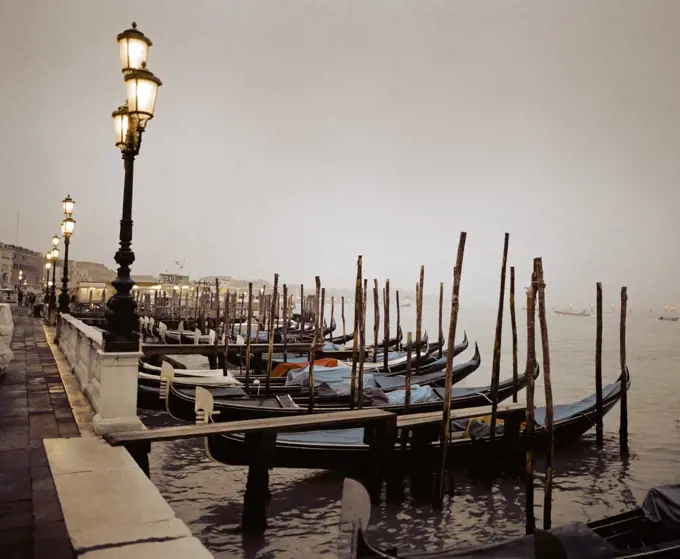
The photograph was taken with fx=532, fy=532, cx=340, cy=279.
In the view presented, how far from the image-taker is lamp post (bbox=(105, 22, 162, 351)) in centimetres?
441

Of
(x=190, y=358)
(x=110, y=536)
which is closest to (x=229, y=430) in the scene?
(x=110, y=536)

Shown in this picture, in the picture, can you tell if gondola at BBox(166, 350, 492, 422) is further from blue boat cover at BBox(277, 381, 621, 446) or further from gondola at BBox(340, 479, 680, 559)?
gondola at BBox(340, 479, 680, 559)

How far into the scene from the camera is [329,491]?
646 centimetres

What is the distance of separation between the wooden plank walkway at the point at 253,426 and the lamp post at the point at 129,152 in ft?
2.36

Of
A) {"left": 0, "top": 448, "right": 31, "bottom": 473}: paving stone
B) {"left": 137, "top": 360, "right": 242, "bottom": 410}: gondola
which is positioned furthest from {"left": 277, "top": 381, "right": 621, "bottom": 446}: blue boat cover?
{"left": 0, "top": 448, "right": 31, "bottom": 473}: paving stone

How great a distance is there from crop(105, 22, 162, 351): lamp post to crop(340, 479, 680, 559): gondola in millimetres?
2624

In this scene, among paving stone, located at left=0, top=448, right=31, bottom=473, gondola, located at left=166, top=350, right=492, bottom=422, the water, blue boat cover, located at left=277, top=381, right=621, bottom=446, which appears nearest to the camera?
paving stone, located at left=0, top=448, right=31, bottom=473

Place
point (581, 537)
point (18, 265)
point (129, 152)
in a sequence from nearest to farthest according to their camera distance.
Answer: point (581, 537) < point (129, 152) < point (18, 265)

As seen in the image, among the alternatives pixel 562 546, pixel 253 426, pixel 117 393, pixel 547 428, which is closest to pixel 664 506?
pixel 562 546

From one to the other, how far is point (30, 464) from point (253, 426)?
5.73 ft

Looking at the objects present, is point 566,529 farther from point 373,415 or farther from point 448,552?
point 373,415

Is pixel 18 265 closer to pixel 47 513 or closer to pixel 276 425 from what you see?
pixel 276 425

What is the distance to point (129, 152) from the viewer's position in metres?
4.68

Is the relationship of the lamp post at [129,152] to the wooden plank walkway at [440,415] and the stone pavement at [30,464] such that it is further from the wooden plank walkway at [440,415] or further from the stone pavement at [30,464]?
the wooden plank walkway at [440,415]
